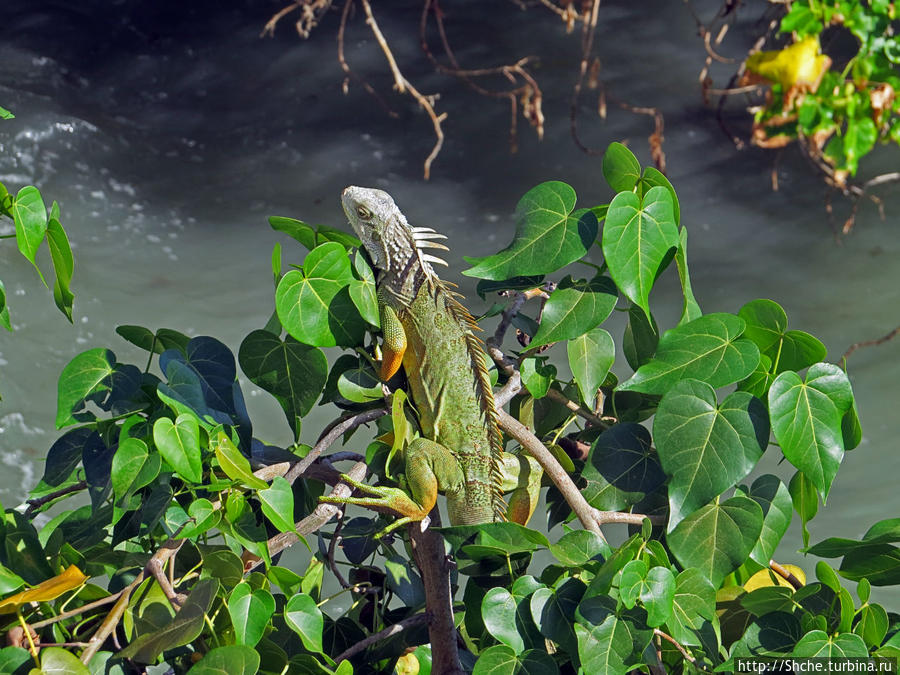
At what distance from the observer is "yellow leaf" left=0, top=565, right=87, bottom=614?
603 millimetres

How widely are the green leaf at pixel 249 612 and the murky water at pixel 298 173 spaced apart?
1.97 meters

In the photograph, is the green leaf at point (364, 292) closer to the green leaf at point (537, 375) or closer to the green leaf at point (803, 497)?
the green leaf at point (537, 375)

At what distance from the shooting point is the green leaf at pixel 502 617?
0.65 m

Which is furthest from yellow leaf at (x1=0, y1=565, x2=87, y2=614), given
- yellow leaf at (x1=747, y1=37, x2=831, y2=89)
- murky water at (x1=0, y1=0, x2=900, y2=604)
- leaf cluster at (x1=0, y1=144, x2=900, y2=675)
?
yellow leaf at (x1=747, y1=37, x2=831, y2=89)

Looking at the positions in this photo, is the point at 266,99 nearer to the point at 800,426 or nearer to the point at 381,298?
the point at 381,298

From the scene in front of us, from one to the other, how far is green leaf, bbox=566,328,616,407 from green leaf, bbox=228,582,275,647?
30 cm

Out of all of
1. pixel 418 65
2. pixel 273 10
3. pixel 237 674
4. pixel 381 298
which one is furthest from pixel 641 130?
pixel 237 674

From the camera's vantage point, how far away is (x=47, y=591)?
23.8 inches

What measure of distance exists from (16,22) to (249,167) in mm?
1786

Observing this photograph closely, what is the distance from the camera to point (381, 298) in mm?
931

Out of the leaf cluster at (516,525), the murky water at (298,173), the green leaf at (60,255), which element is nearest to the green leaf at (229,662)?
the leaf cluster at (516,525)

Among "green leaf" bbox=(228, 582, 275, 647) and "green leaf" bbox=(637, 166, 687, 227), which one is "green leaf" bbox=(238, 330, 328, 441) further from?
"green leaf" bbox=(637, 166, 687, 227)

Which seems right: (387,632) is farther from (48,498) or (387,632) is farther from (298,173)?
(298,173)

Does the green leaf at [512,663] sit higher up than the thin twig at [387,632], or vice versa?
the green leaf at [512,663]
